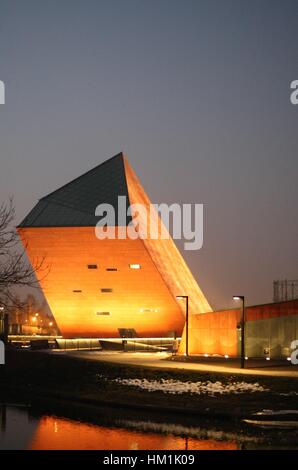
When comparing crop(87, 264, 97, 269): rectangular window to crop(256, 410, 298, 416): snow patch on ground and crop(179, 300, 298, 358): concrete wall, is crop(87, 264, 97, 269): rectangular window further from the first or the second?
crop(256, 410, 298, 416): snow patch on ground

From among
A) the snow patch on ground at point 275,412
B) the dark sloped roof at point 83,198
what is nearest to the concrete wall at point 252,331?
the dark sloped roof at point 83,198

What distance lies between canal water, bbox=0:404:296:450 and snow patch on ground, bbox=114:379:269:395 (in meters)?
4.24

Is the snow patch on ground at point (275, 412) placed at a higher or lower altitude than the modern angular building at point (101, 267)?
lower

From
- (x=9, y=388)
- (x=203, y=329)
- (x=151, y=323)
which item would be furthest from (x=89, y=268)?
(x=9, y=388)

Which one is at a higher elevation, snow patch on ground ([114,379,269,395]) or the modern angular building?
the modern angular building

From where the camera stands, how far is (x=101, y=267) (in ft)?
175

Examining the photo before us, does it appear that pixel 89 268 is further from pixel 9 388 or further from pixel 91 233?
pixel 9 388

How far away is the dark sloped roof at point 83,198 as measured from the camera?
51969 millimetres

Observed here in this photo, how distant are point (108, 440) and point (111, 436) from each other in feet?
1.47

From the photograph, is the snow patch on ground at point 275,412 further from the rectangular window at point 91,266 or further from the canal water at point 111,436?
the rectangular window at point 91,266

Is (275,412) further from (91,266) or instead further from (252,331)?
(91,266)

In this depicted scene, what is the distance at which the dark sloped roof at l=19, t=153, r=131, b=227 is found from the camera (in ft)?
171

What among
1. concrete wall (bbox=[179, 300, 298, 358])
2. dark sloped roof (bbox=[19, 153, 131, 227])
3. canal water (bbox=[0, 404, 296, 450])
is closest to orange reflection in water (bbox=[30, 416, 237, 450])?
canal water (bbox=[0, 404, 296, 450])
